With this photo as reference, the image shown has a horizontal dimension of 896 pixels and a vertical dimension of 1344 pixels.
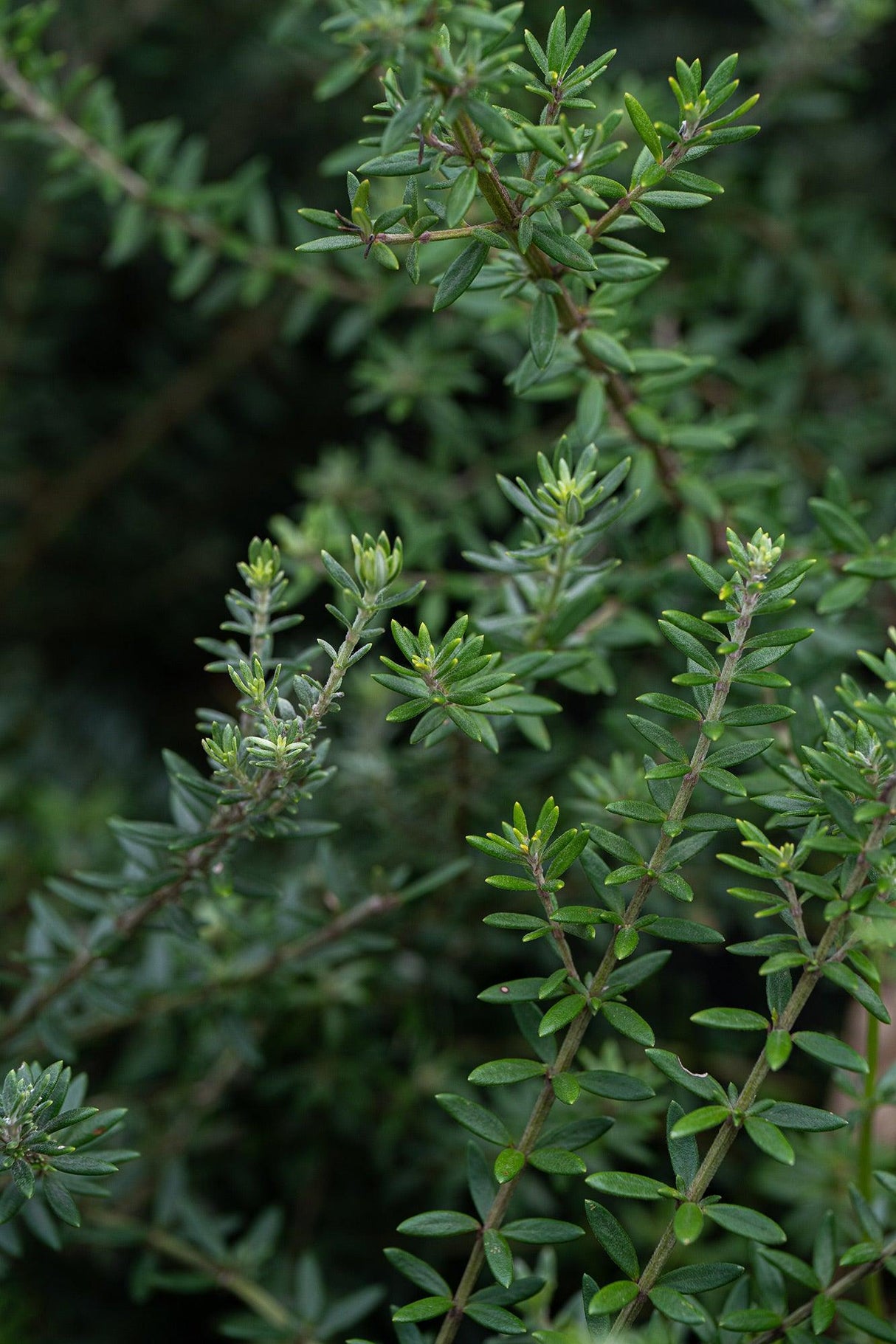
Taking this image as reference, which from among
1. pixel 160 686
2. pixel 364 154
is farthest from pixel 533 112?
pixel 160 686

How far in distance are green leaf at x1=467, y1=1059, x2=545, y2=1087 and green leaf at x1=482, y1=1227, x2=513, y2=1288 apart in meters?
0.12

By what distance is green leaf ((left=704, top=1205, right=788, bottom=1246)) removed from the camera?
83 cm

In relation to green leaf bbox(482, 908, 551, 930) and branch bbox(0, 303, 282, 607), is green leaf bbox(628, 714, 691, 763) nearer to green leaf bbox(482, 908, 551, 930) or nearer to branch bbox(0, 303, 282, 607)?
green leaf bbox(482, 908, 551, 930)

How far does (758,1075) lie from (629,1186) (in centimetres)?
13

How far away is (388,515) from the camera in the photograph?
6.57 feet

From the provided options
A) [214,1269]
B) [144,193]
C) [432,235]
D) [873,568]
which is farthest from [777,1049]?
[144,193]

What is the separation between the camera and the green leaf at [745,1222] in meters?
0.83

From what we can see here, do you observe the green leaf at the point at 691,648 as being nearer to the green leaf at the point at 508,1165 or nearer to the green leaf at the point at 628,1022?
the green leaf at the point at 628,1022

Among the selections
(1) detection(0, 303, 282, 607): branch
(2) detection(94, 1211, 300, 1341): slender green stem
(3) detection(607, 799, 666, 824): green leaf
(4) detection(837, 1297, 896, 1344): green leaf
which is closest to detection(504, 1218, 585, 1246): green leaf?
(4) detection(837, 1297, 896, 1344): green leaf

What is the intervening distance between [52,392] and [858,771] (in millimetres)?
1933

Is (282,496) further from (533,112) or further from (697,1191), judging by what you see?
(697,1191)

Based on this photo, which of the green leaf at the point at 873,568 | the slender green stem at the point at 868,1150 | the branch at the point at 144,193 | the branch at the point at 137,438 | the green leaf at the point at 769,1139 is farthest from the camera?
the branch at the point at 137,438

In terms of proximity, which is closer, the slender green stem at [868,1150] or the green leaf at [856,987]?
the green leaf at [856,987]

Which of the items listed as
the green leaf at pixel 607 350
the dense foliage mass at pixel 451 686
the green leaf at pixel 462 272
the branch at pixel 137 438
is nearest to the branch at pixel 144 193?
the dense foliage mass at pixel 451 686
